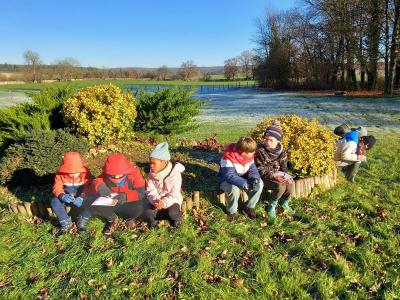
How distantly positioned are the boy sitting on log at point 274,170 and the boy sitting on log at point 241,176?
0.77ft

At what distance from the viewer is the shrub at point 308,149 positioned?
5.36 meters

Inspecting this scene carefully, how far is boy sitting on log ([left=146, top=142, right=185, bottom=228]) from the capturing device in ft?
14.1

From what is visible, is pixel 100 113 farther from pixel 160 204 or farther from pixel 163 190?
pixel 160 204

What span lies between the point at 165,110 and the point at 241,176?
3899mm

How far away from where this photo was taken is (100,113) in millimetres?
6883

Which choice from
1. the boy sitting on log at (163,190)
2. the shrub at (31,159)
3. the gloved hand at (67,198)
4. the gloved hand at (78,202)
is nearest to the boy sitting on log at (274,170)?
the boy sitting on log at (163,190)

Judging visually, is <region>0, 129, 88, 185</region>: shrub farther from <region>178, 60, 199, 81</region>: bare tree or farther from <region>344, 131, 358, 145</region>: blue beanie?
<region>178, 60, 199, 81</region>: bare tree

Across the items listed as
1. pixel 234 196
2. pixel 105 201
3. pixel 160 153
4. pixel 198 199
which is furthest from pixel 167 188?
pixel 234 196

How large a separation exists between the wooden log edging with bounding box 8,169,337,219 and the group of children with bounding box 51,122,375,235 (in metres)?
0.28

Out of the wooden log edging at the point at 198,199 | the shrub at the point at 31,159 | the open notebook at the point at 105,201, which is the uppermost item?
the shrub at the point at 31,159

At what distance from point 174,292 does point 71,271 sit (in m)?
1.21

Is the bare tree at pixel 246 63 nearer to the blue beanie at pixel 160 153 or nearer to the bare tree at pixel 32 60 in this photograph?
the bare tree at pixel 32 60

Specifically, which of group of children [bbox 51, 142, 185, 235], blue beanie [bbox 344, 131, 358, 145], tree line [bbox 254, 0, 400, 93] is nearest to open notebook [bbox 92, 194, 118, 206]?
group of children [bbox 51, 142, 185, 235]

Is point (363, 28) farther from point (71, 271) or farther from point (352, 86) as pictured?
point (71, 271)
